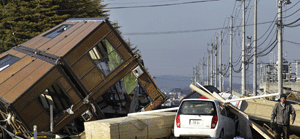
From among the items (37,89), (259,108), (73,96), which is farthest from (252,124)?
(37,89)

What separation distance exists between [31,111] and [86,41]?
3834 millimetres

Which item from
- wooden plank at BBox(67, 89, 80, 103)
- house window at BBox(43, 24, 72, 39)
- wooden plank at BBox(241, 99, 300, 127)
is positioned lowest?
wooden plank at BBox(241, 99, 300, 127)

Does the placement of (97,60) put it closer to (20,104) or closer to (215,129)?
(20,104)

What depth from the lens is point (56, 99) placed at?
1670cm

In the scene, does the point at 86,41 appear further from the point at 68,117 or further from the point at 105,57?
the point at 68,117

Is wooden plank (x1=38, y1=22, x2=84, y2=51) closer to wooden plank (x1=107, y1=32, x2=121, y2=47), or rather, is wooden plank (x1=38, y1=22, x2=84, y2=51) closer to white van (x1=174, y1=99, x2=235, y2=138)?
wooden plank (x1=107, y1=32, x2=121, y2=47)

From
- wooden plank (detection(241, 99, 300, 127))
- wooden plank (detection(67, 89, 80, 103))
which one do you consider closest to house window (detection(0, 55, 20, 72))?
wooden plank (detection(67, 89, 80, 103))

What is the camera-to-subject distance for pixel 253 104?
16.5 m

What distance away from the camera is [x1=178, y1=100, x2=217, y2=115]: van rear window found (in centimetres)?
1217

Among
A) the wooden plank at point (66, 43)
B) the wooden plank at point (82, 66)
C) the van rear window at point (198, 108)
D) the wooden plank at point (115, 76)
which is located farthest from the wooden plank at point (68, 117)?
the van rear window at point (198, 108)

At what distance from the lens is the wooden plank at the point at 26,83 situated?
13774mm

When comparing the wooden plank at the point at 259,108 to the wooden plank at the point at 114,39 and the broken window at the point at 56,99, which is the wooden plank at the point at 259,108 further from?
the broken window at the point at 56,99

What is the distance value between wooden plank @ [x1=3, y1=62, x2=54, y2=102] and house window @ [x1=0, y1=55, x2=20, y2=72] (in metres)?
2.91

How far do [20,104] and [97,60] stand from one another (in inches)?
171
